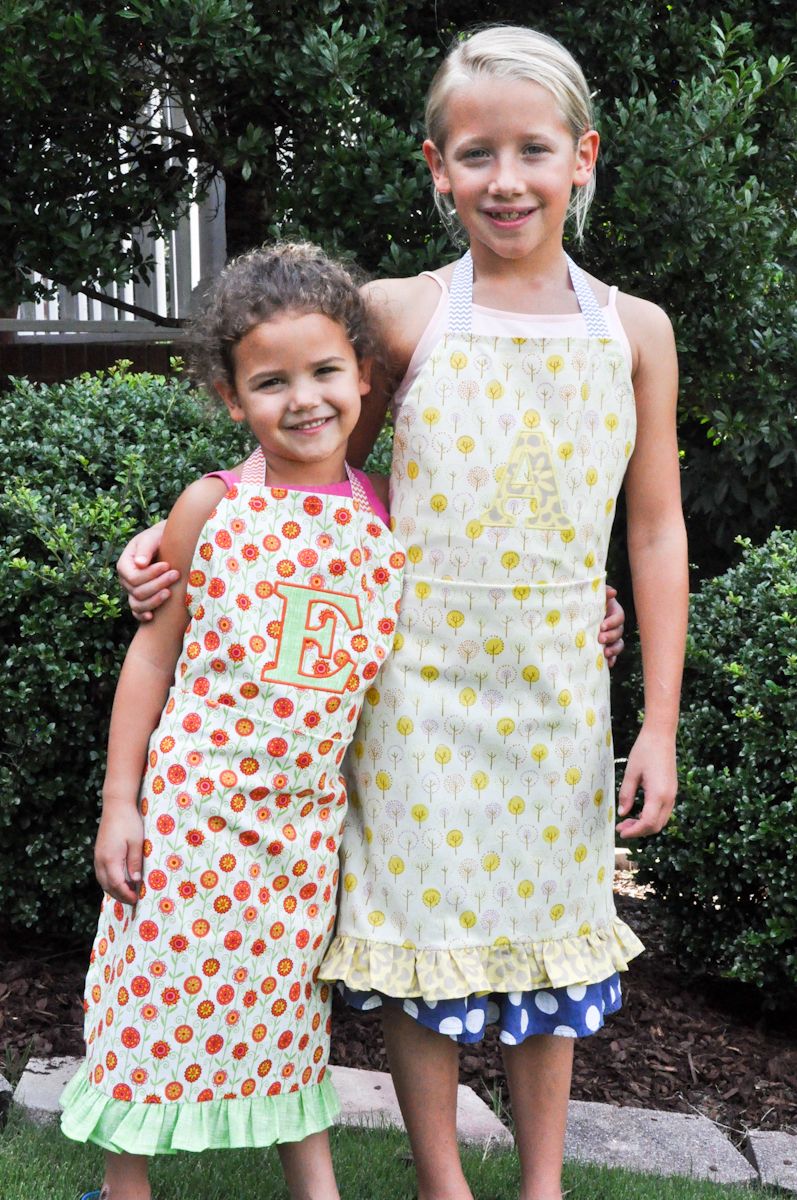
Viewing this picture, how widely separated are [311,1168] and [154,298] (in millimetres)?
4725

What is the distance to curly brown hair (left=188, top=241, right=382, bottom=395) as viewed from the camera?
2.17 metres

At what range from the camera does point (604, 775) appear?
2354 millimetres

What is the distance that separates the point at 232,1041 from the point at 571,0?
3.02m

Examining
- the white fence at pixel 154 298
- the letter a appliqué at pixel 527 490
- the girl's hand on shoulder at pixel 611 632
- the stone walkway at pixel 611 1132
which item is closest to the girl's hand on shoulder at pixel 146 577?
the letter a appliqué at pixel 527 490

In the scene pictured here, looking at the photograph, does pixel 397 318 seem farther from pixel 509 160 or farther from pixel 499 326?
pixel 509 160

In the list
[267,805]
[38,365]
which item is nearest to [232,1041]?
[267,805]

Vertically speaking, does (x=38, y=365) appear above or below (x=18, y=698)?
above

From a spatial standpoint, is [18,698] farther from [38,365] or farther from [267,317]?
[38,365]

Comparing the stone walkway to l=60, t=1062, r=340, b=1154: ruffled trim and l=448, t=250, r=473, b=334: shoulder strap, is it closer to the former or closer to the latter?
l=60, t=1062, r=340, b=1154: ruffled trim

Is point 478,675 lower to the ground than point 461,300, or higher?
lower

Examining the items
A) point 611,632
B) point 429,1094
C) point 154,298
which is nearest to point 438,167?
point 611,632

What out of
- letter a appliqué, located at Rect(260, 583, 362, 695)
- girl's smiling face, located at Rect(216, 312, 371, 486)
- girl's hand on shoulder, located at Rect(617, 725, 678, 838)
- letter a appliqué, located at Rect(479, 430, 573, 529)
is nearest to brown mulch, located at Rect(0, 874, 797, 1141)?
girl's hand on shoulder, located at Rect(617, 725, 678, 838)

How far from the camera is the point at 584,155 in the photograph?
2.29 m

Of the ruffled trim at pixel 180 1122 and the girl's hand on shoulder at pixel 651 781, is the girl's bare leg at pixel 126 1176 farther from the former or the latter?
the girl's hand on shoulder at pixel 651 781
